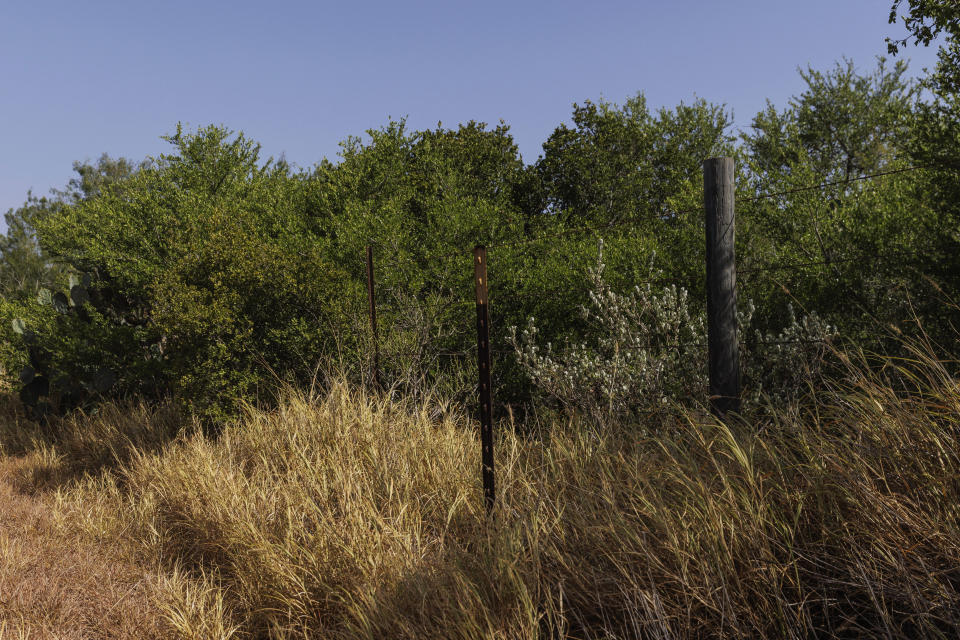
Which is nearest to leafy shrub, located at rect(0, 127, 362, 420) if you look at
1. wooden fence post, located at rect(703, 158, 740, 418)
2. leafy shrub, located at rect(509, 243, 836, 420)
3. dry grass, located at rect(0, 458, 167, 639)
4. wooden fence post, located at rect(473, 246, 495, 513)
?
dry grass, located at rect(0, 458, 167, 639)

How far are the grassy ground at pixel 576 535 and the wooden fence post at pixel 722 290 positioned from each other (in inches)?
16.8

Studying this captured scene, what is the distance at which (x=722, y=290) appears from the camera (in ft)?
13.9

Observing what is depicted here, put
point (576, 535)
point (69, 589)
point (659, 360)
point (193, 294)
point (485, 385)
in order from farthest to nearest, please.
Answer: point (193, 294) → point (659, 360) → point (69, 589) → point (485, 385) → point (576, 535)

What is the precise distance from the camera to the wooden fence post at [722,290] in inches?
166

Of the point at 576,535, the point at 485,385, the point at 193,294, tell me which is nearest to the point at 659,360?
the point at 485,385

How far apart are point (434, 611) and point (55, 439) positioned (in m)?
9.14

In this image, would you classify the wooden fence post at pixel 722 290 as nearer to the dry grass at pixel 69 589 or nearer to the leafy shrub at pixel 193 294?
the dry grass at pixel 69 589

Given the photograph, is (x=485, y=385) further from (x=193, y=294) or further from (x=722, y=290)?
(x=193, y=294)

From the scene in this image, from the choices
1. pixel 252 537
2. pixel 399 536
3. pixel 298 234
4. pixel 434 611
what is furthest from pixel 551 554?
pixel 298 234

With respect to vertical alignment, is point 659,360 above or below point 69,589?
above

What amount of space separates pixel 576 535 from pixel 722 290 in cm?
197

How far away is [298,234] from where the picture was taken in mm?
10953

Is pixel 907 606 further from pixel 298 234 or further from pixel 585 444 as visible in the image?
pixel 298 234

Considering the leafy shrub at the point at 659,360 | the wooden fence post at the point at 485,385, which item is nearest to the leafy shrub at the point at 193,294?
the leafy shrub at the point at 659,360
